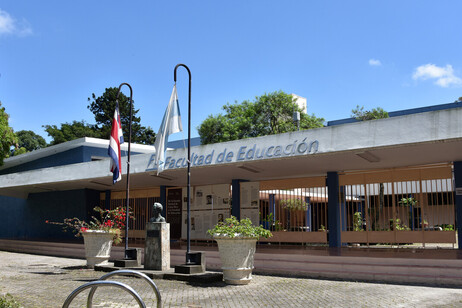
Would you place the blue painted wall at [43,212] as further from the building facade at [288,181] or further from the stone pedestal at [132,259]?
the stone pedestal at [132,259]

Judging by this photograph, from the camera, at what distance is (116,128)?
47.6 ft

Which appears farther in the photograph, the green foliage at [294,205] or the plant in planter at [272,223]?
the plant in planter at [272,223]

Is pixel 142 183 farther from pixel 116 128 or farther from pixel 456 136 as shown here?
pixel 456 136

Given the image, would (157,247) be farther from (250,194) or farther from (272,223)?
(272,223)

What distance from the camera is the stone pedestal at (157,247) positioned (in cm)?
1168

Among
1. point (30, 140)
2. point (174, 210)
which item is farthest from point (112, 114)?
point (174, 210)

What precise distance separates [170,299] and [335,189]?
28.8ft

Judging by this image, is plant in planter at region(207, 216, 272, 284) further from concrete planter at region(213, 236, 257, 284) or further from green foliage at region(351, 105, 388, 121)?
green foliage at region(351, 105, 388, 121)

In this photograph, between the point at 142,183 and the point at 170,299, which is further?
the point at 142,183

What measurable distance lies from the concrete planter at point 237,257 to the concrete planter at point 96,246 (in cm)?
495

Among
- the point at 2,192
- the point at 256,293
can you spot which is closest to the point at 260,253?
the point at 256,293

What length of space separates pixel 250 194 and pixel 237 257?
26.4 ft

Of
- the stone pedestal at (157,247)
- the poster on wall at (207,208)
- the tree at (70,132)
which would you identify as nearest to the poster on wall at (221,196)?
the poster on wall at (207,208)

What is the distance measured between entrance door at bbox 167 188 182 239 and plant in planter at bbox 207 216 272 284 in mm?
10886
